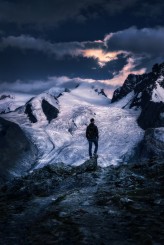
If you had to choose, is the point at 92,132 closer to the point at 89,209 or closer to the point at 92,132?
the point at 92,132

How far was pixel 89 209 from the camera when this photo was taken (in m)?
17.5

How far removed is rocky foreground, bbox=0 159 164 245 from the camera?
43.5 ft

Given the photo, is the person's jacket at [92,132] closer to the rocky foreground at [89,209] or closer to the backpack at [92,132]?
the backpack at [92,132]

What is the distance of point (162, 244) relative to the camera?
39.2 feet

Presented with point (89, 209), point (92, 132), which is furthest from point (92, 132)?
point (89, 209)

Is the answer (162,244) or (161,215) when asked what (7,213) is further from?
(162,244)

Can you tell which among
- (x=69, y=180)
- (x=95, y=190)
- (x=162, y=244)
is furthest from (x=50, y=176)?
(x=162, y=244)

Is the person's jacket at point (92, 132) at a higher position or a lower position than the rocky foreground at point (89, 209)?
higher

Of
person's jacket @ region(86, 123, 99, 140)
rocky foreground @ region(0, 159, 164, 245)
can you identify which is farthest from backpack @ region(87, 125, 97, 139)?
rocky foreground @ region(0, 159, 164, 245)

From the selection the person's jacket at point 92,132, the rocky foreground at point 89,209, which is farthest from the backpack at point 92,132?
the rocky foreground at point 89,209

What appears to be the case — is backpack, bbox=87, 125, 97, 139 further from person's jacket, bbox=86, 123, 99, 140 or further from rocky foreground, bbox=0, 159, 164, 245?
rocky foreground, bbox=0, 159, 164, 245

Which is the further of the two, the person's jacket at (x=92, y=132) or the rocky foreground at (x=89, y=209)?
the person's jacket at (x=92, y=132)

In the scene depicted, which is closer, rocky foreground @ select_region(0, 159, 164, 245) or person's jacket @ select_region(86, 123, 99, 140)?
rocky foreground @ select_region(0, 159, 164, 245)

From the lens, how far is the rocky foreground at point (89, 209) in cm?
1327
